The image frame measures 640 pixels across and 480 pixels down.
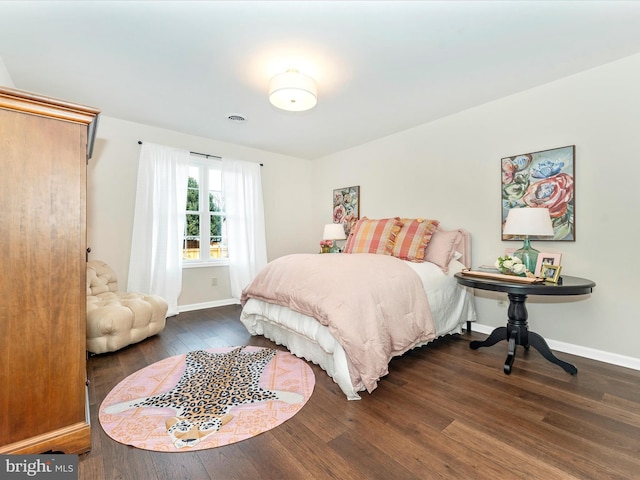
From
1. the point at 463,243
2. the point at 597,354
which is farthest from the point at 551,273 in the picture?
the point at 463,243

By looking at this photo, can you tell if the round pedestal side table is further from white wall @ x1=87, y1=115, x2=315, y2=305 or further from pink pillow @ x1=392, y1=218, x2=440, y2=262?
white wall @ x1=87, y1=115, x2=315, y2=305

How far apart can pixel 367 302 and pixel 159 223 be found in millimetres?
2975

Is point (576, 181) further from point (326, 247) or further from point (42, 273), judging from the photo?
point (42, 273)

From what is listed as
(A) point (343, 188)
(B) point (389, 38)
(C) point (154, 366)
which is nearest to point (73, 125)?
(C) point (154, 366)

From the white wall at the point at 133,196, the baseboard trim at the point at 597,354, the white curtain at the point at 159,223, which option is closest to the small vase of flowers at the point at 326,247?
the white wall at the point at 133,196

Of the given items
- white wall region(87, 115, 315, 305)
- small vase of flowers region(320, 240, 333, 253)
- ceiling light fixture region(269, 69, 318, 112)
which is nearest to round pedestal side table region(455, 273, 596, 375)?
ceiling light fixture region(269, 69, 318, 112)

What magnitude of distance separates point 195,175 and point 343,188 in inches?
87.1

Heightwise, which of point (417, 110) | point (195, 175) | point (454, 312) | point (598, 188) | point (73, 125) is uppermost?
point (417, 110)

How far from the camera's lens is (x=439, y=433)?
153 cm

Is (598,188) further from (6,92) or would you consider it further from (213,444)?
(6,92)

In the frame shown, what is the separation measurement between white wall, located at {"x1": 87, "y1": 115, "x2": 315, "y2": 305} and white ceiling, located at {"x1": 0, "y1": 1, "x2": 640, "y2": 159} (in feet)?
1.79

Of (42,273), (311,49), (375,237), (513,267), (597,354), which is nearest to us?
(42,273)

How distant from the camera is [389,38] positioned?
6.68 ft

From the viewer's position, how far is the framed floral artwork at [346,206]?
14.7 feet
